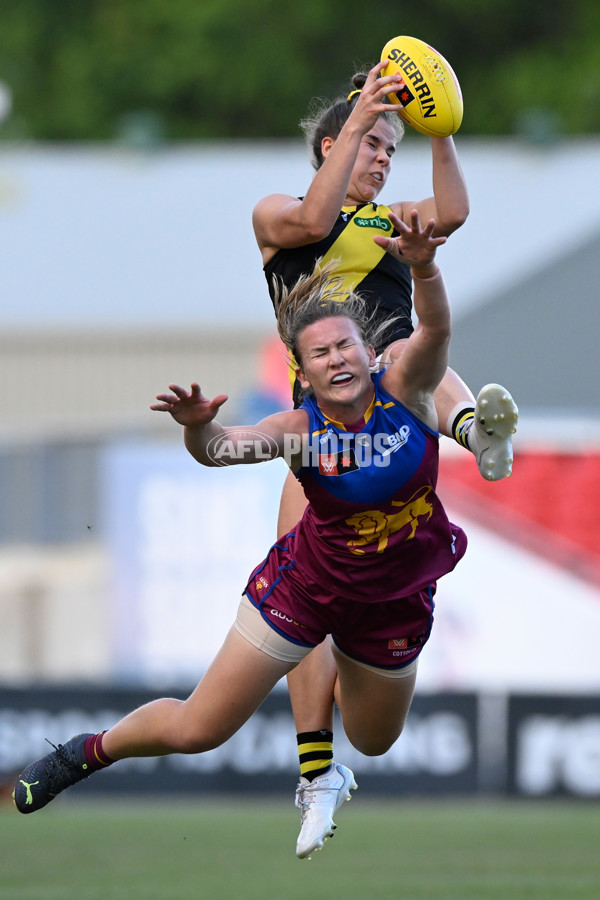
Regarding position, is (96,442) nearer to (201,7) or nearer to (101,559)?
(101,559)

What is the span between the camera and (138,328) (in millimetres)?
20188

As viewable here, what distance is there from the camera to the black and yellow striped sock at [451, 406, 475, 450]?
5.02 m

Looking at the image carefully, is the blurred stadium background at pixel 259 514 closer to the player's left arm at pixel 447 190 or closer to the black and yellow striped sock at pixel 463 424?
the black and yellow striped sock at pixel 463 424

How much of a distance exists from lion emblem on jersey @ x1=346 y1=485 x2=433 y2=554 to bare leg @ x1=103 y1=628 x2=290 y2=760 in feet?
1.64

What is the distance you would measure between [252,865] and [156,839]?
3.45ft

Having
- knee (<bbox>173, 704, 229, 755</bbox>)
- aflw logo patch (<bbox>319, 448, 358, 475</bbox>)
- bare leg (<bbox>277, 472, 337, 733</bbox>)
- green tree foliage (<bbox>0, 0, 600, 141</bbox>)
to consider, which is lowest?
knee (<bbox>173, 704, 229, 755</bbox>)

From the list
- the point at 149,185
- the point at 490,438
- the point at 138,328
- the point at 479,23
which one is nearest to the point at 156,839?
the point at 490,438

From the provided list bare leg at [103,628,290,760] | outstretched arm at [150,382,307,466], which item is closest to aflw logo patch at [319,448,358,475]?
outstretched arm at [150,382,307,466]

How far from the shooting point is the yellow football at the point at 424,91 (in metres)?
4.84

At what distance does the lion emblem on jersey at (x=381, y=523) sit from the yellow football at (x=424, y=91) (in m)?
1.16

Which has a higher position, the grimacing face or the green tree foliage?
the green tree foliage

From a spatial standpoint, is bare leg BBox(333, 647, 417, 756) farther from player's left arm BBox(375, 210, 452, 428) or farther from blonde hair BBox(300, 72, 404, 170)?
blonde hair BBox(300, 72, 404, 170)

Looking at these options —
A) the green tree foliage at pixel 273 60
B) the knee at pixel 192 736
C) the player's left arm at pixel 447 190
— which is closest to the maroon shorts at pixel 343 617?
the knee at pixel 192 736

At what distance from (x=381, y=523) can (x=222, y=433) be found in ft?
1.98
